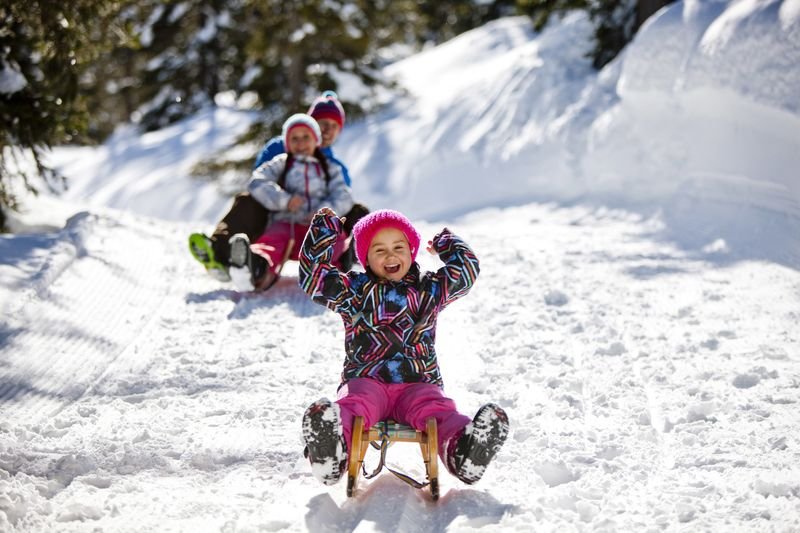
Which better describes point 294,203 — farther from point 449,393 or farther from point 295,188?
point 449,393

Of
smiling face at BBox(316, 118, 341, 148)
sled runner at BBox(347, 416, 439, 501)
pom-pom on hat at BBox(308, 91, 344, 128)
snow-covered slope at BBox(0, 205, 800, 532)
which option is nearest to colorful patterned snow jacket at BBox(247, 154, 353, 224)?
snow-covered slope at BBox(0, 205, 800, 532)

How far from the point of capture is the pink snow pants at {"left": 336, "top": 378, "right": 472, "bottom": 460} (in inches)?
106

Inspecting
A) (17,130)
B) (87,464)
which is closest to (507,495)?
(87,464)

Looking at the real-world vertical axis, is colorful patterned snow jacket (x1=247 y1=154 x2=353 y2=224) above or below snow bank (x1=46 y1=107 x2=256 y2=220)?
above

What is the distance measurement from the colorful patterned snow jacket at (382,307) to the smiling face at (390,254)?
41 mm

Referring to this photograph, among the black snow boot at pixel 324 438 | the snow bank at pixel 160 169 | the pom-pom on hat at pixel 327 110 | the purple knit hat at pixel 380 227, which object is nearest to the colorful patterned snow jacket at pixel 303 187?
the pom-pom on hat at pixel 327 110

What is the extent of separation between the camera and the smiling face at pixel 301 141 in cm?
585

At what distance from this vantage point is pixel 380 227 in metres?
3.00

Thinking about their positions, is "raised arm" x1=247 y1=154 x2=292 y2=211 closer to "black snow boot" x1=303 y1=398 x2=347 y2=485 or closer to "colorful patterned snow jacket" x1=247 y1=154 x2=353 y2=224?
"colorful patterned snow jacket" x1=247 y1=154 x2=353 y2=224

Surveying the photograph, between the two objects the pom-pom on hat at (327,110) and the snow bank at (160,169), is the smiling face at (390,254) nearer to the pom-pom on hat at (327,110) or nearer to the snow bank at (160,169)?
the pom-pom on hat at (327,110)

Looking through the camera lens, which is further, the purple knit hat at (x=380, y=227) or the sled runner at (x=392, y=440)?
the purple knit hat at (x=380, y=227)

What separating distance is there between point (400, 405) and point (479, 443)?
0.43 metres

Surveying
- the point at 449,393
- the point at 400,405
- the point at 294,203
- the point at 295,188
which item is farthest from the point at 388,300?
the point at 295,188

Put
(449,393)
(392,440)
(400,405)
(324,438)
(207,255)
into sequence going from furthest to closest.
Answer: (207,255), (449,393), (400,405), (392,440), (324,438)
